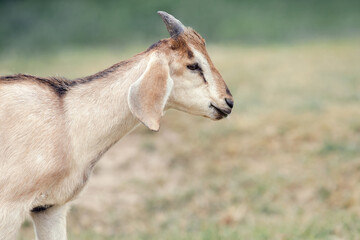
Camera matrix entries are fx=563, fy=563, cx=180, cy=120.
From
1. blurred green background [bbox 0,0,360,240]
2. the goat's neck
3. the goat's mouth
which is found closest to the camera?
the goat's neck

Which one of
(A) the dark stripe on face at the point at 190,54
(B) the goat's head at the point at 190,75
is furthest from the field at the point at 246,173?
(A) the dark stripe on face at the point at 190,54

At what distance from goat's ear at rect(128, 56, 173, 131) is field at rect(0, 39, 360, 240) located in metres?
2.43

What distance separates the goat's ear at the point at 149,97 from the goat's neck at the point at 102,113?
0.25 metres

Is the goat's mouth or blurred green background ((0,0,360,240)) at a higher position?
the goat's mouth

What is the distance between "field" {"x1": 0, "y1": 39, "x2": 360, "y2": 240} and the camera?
6516mm

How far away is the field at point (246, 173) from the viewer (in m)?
6.52

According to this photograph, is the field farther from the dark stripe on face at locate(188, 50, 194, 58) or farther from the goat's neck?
the dark stripe on face at locate(188, 50, 194, 58)

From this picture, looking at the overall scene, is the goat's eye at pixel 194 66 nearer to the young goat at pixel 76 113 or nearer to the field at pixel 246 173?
the young goat at pixel 76 113

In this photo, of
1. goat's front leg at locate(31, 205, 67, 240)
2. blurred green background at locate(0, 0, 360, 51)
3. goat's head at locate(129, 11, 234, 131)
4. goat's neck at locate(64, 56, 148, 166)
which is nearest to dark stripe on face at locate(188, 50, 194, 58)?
goat's head at locate(129, 11, 234, 131)

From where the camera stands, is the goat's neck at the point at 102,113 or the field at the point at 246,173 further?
the field at the point at 246,173

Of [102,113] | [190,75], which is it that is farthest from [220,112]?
[102,113]

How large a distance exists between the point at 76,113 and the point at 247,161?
4.95m

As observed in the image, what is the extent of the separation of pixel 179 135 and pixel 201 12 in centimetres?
1017

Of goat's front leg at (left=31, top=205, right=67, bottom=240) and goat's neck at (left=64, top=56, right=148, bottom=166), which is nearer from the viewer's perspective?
goat's neck at (left=64, top=56, right=148, bottom=166)
